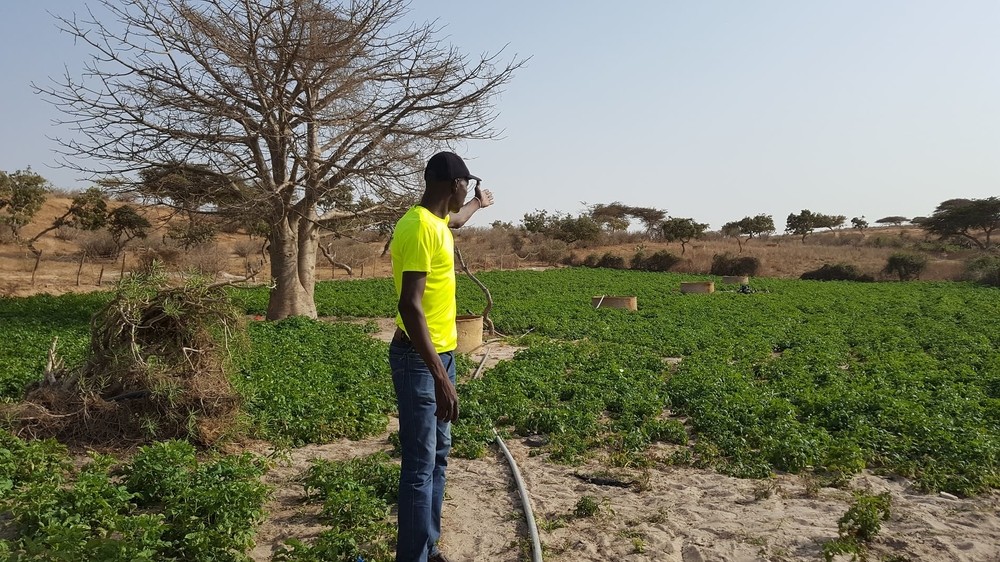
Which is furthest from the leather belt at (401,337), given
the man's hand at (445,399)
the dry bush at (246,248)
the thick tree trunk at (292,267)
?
the dry bush at (246,248)

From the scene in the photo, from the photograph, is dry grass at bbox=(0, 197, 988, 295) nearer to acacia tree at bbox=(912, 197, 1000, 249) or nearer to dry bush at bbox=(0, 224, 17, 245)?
dry bush at bbox=(0, 224, 17, 245)

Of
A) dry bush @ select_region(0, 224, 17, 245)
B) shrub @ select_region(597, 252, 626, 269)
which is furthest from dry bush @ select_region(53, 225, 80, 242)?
shrub @ select_region(597, 252, 626, 269)

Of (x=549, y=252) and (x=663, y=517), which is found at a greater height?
(x=549, y=252)

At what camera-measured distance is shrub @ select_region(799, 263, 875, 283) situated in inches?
1489

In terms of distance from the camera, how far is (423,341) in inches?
125

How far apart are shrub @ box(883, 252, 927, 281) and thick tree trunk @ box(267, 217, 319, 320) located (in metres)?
34.9

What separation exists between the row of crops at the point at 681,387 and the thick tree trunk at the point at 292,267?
156 centimetres

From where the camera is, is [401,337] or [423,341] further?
[401,337]

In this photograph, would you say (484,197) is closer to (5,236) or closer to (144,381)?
(144,381)

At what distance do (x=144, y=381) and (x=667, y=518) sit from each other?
15.9ft

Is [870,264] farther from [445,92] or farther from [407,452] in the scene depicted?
[407,452]

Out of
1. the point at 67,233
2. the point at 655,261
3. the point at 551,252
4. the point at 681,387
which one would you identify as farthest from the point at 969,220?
the point at 67,233

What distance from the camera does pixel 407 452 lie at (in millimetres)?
3363

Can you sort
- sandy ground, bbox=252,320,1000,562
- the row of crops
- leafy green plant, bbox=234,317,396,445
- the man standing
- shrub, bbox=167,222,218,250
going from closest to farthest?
1. the man standing
2. sandy ground, bbox=252,320,1000,562
3. the row of crops
4. leafy green plant, bbox=234,317,396,445
5. shrub, bbox=167,222,218,250
